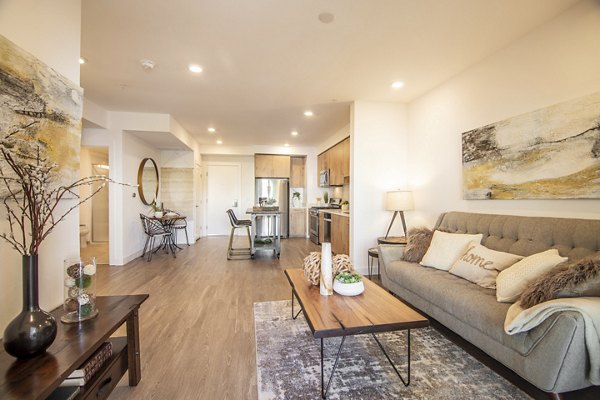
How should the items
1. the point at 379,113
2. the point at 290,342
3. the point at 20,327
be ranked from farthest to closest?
the point at 379,113, the point at 290,342, the point at 20,327

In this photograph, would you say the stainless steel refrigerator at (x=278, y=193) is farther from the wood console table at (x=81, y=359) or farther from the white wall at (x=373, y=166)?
the wood console table at (x=81, y=359)

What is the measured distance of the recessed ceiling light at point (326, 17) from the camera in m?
2.00

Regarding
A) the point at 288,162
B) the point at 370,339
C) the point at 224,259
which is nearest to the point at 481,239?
the point at 370,339

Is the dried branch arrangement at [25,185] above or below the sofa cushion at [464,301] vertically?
above

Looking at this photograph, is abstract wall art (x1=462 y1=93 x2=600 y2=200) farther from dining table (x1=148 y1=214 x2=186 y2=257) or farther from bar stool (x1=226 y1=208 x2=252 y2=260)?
dining table (x1=148 y1=214 x2=186 y2=257)

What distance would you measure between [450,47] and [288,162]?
5.08 m

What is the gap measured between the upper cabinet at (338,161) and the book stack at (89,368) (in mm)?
4341

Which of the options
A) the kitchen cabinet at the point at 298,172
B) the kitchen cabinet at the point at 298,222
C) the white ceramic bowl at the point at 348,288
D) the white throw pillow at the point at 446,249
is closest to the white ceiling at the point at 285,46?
the white throw pillow at the point at 446,249

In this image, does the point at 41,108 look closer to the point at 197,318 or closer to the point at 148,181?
the point at 197,318

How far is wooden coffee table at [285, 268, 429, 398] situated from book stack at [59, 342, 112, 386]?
3.51 ft

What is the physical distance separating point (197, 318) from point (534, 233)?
2999mm

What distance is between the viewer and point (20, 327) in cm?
99

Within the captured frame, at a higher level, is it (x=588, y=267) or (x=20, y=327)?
(x=588, y=267)

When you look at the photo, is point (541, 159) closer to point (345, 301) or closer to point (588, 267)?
point (588, 267)
